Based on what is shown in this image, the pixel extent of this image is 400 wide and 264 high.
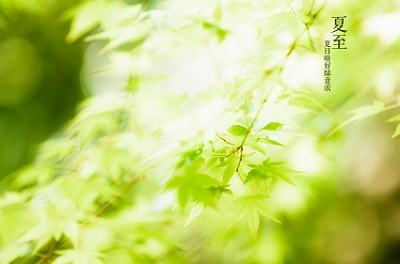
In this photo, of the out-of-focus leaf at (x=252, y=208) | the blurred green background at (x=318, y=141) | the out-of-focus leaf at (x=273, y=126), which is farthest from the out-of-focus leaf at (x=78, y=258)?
the blurred green background at (x=318, y=141)

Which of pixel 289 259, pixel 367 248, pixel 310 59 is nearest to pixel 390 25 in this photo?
pixel 310 59

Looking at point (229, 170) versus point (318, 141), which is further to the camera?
point (318, 141)

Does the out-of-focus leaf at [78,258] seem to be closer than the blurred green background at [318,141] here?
Yes

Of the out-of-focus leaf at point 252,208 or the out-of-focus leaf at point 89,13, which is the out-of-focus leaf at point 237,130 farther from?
the out-of-focus leaf at point 89,13

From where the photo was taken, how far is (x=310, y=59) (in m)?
1.62

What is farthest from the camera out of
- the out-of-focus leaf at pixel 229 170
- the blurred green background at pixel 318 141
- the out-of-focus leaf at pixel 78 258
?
the blurred green background at pixel 318 141

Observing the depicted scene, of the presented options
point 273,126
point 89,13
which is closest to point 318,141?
point 273,126

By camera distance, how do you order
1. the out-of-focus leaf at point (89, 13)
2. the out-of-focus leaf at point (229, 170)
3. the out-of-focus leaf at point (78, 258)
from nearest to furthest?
1. the out-of-focus leaf at point (229, 170)
2. the out-of-focus leaf at point (78, 258)
3. the out-of-focus leaf at point (89, 13)

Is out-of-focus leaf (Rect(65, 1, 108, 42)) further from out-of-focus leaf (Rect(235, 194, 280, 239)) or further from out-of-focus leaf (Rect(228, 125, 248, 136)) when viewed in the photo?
out-of-focus leaf (Rect(235, 194, 280, 239))

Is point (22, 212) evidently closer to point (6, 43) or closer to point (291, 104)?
point (291, 104)

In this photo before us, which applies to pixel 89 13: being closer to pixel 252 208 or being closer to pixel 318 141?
pixel 252 208

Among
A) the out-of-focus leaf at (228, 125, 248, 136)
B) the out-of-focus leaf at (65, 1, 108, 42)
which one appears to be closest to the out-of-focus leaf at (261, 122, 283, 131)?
the out-of-focus leaf at (228, 125, 248, 136)

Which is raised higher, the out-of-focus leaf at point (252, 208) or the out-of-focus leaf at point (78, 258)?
the out-of-focus leaf at point (252, 208)

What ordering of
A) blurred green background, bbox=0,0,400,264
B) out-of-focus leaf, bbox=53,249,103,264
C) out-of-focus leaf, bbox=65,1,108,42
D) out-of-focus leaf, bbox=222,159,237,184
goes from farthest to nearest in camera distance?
blurred green background, bbox=0,0,400,264
out-of-focus leaf, bbox=65,1,108,42
out-of-focus leaf, bbox=53,249,103,264
out-of-focus leaf, bbox=222,159,237,184
